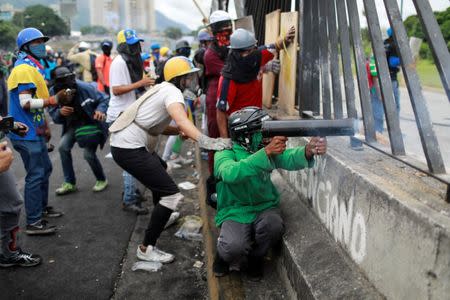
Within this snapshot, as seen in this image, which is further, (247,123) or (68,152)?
(68,152)

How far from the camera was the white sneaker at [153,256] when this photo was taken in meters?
3.93

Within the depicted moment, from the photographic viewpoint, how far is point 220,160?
3.04 metres

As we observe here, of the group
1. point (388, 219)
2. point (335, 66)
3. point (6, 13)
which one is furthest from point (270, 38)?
point (6, 13)

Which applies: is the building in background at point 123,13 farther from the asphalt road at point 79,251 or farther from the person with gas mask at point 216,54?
the person with gas mask at point 216,54

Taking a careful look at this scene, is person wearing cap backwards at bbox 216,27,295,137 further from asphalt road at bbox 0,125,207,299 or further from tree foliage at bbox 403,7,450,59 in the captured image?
asphalt road at bbox 0,125,207,299

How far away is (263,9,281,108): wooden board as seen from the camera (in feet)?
15.6

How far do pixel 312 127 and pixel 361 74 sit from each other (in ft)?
1.41

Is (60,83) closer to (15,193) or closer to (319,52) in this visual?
(15,193)

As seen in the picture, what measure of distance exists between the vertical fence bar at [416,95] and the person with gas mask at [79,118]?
399 cm

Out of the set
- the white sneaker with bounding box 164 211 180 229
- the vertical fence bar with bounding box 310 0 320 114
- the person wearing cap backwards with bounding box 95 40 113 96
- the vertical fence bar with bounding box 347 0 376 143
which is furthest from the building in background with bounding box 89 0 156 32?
the vertical fence bar with bounding box 347 0 376 143

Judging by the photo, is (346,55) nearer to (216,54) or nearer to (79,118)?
(216,54)

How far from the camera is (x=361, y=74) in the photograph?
2.63 meters

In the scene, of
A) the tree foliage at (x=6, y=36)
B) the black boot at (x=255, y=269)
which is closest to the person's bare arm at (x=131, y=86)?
the black boot at (x=255, y=269)

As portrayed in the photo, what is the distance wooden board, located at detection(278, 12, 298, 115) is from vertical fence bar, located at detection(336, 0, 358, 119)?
1224mm
